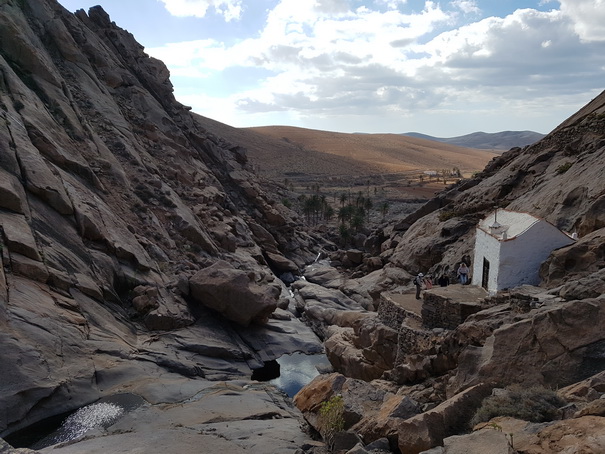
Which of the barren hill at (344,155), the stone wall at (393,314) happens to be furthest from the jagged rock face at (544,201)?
the barren hill at (344,155)

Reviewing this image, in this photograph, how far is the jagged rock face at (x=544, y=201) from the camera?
660 inches

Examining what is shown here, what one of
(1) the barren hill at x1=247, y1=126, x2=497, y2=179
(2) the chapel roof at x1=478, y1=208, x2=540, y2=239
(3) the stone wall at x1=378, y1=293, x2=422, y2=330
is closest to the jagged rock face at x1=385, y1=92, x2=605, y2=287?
(2) the chapel roof at x1=478, y1=208, x2=540, y2=239

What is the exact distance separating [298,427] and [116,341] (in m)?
8.85

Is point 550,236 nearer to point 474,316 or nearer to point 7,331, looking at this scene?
point 474,316

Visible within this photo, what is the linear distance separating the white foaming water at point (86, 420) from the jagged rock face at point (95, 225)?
50cm

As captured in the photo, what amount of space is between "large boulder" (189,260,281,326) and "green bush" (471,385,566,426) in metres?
17.2

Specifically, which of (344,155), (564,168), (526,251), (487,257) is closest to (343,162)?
(344,155)

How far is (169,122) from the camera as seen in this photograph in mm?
42812

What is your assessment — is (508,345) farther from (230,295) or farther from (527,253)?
(230,295)

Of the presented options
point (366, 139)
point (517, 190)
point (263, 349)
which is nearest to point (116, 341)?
point (263, 349)

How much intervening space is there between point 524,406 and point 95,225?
2083cm

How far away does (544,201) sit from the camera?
2256 cm

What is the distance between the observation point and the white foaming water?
15.5 m

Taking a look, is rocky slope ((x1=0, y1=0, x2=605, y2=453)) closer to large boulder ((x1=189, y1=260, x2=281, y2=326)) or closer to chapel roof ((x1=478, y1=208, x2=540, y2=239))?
large boulder ((x1=189, y1=260, x2=281, y2=326))
